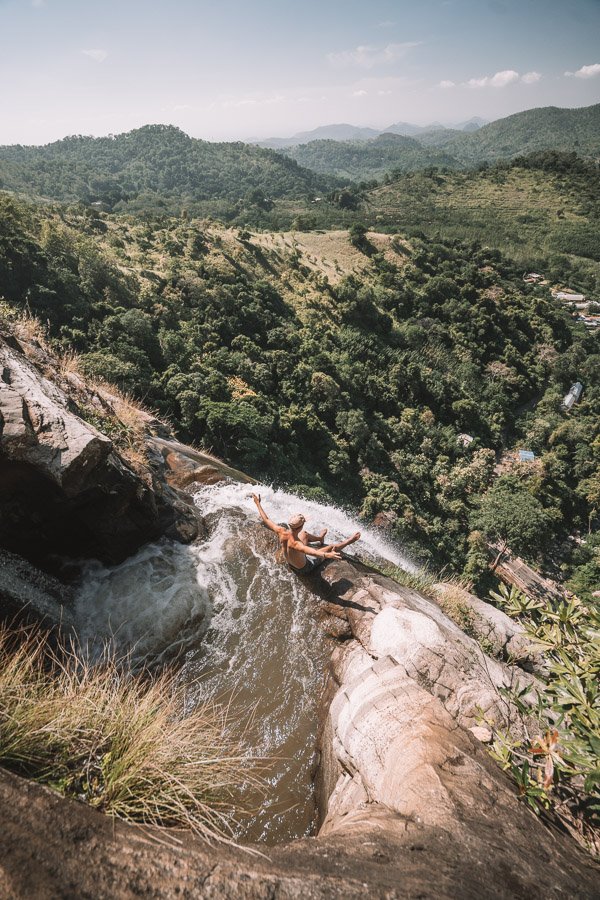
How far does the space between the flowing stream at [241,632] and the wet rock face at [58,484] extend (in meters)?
0.55

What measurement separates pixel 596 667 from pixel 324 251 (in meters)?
69.0

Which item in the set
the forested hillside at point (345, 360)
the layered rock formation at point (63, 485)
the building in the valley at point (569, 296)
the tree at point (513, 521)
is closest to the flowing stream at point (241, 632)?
the layered rock formation at point (63, 485)

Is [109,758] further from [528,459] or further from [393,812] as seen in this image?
[528,459]

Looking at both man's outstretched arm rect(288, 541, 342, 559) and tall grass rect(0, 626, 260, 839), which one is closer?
tall grass rect(0, 626, 260, 839)

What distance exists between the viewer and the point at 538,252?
314 ft

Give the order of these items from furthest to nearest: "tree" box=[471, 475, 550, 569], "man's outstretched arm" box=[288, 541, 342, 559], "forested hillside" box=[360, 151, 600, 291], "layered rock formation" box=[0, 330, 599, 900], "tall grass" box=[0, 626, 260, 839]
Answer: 1. "forested hillside" box=[360, 151, 600, 291]
2. "tree" box=[471, 475, 550, 569]
3. "man's outstretched arm" box=[288, 541, 342, 559]
4. "tall grass" box=[0, 626, 260, 839]
5. "layered rock formation" box=[0, 330, 599, 900]

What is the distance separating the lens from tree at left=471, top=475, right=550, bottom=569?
28984mm

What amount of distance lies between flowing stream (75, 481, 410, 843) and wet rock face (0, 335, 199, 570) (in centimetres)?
55

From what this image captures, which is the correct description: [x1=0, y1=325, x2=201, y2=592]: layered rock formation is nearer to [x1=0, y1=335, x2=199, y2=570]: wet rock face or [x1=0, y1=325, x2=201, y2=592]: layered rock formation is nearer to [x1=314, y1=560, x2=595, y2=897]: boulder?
[x1=0, y1=335, x2=199, y2=570]: wet rock face

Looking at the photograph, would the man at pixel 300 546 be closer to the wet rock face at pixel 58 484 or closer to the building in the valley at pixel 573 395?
the wet rock face at pixel 58 484

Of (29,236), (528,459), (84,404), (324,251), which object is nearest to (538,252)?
(324,251)

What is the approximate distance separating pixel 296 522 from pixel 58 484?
11.9 feet

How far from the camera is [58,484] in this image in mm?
5531

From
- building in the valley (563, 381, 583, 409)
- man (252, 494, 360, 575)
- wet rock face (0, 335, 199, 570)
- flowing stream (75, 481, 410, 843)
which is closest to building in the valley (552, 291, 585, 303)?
building in the valley (563, 381, 583, 409)
